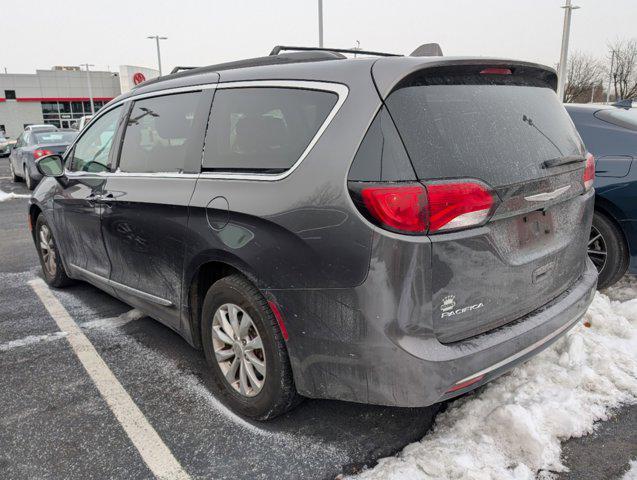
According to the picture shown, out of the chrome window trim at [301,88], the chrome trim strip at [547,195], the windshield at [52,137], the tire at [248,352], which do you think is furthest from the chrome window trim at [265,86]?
the windshield at [52,137]

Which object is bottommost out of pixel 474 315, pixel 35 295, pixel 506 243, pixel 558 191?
pixel 35 295

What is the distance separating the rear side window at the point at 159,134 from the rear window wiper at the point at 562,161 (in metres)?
1.87

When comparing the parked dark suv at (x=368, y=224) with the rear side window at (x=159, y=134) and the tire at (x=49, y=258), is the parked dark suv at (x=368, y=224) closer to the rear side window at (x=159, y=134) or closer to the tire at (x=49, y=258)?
the rear side window at (x=159, y=134)

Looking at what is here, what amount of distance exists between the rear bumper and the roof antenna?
1.23 m

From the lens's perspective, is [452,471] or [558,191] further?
[558,191]

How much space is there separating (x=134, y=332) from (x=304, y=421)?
5.88 ft

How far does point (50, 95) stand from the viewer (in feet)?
214

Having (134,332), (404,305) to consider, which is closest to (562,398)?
(404,305)

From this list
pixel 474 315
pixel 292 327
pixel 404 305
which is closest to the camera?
pixel 404 305

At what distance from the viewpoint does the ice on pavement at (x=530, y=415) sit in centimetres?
226

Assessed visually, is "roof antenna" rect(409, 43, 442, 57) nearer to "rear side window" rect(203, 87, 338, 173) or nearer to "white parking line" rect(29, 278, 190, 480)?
"rear side window" rect(203, 87, 338, 173)

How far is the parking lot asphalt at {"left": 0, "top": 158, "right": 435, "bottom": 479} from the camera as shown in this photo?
2436 millimetres

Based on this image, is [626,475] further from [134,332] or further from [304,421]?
[134,332]

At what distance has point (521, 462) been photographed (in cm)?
229
